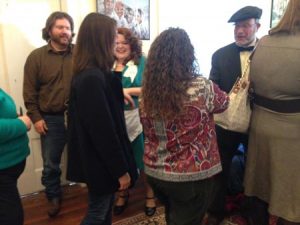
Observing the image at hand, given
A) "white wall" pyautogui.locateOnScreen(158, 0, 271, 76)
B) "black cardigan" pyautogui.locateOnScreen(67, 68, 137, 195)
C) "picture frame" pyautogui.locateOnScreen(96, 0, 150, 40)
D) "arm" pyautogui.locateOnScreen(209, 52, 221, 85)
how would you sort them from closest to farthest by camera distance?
"black cardigan" pyautogui.locateOnScreen(67, 68, 137, 195) < "arm" pyautogui.locateOnScreen(209, 52, 221, 85) < "picture frame" pyautogui.locateOnScreen(96, 0, 150, 40) < "white wall" pyautogui.locateOnScreen(158, 0, 271, 76)

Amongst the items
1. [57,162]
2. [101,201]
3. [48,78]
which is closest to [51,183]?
[57,162]

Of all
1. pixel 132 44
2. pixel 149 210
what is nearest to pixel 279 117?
pixel 132 44

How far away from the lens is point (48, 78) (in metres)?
2.42

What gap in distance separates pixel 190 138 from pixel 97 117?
1.34 feet

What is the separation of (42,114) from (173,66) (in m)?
1.50

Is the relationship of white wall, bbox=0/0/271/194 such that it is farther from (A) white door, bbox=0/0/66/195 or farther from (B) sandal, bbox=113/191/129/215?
(B) sandal, bbox=113/191/129/215

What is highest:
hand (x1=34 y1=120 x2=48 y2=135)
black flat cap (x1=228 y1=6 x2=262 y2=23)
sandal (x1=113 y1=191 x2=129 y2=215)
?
black flat cap (x1=228 y1=6 x2=262 y2=23)

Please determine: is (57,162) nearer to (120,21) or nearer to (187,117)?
(120,21)

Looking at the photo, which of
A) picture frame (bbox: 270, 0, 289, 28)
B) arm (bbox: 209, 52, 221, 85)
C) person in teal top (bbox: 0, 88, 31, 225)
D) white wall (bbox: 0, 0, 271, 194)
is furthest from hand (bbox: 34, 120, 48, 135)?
picture frame (bbox: 270, 0, 289, 28)

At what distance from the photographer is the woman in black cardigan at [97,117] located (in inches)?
53.0

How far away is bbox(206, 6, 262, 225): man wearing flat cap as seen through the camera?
202 centimetres

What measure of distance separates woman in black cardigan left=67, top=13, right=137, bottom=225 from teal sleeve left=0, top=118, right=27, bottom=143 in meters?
0.22

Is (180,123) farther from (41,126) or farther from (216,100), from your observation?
(41,126)

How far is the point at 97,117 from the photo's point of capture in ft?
4.41
